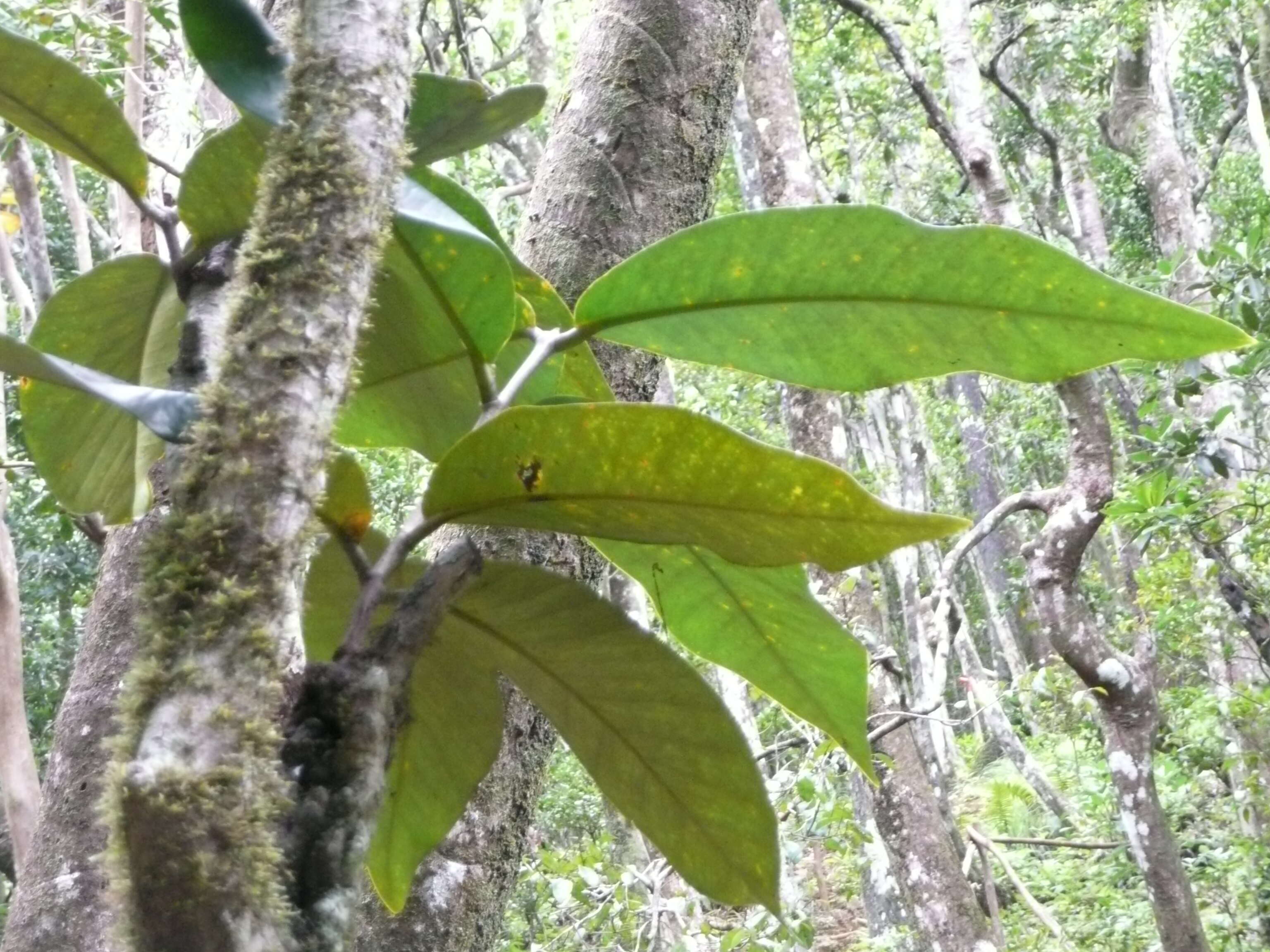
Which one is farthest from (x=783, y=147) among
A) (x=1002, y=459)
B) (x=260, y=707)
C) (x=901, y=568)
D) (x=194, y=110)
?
(x=1002, y=459)

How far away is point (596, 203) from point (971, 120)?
3790 mm

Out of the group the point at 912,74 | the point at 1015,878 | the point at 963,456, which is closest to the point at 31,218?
the point at 912,74

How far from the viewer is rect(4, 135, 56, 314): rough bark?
13.2 ft

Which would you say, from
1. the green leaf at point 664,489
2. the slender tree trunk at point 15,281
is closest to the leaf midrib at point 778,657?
the green leaf at point 664,489

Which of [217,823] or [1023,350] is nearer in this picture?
[217,823]

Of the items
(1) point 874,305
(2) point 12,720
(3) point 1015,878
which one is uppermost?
(2) point 12,720

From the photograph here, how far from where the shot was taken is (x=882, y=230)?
2.70 ft

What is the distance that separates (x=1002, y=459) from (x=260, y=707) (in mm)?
14003

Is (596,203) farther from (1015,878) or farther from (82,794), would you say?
(1015,878)

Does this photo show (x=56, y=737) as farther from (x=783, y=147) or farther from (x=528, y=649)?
(x=783, y=147)

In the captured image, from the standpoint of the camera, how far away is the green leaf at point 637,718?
0.80 m

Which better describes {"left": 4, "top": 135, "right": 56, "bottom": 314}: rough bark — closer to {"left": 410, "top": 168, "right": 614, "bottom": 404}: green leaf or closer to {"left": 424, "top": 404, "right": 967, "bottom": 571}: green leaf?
{"left": 410, "top": 168, "right": 614, "bottom": 404}: green leaf

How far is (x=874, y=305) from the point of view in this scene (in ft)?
2.81

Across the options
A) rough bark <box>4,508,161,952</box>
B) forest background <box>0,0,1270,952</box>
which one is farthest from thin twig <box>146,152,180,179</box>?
forest background <box>0,0,1270,952</box>
